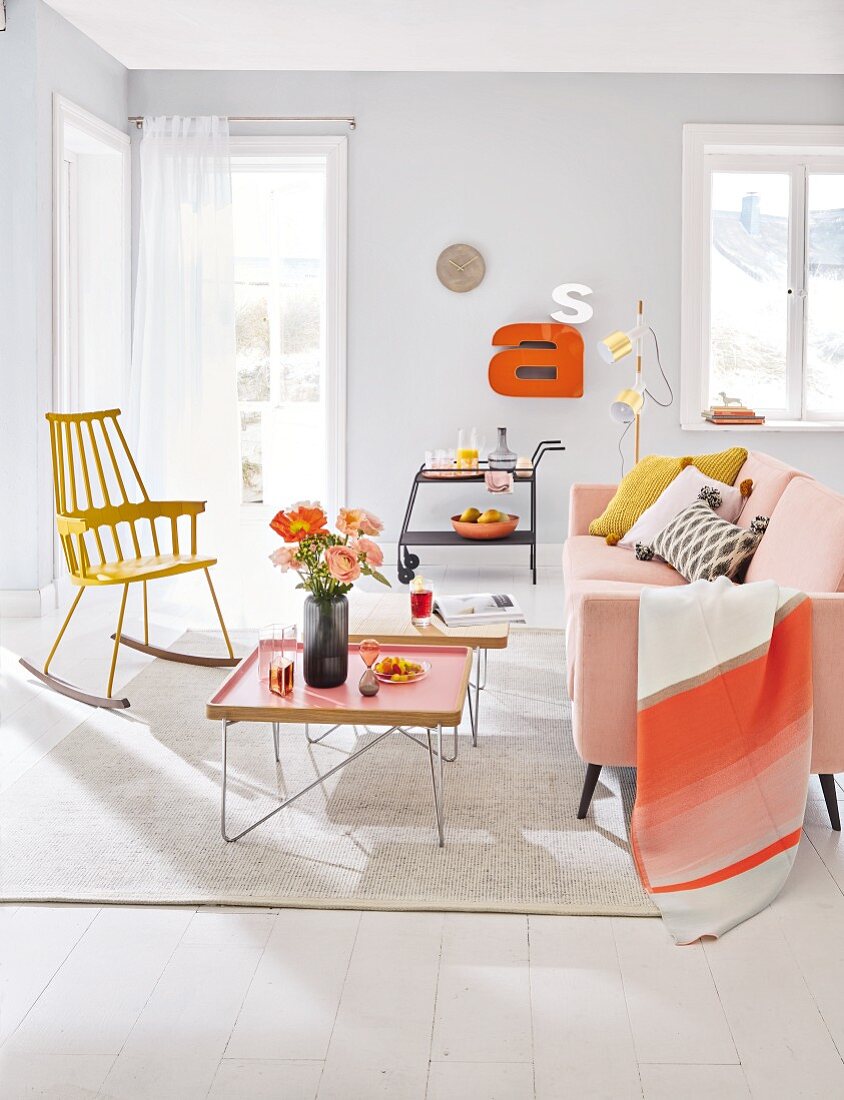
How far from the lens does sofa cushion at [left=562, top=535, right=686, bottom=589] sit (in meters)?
3.98

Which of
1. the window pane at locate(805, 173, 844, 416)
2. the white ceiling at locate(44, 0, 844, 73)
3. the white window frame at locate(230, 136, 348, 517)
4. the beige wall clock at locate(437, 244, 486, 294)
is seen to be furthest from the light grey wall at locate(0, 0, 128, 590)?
the window pane at locate(805, 173, 844, 416)

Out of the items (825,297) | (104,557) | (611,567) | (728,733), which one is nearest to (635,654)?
(728,733)

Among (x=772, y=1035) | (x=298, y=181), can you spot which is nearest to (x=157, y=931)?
(x=772, y=1035)

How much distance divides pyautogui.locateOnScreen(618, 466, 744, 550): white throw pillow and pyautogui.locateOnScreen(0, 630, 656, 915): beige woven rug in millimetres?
924

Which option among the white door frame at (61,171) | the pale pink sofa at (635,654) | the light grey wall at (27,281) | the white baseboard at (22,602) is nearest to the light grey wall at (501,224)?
the white door frame at (61,171)

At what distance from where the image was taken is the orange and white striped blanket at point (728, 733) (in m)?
2.64

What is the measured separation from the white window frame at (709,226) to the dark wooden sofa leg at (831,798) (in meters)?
3.70

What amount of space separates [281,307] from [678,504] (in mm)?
4266

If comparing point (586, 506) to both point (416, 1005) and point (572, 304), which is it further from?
point (416, 1005)

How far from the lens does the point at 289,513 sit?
2.90 m

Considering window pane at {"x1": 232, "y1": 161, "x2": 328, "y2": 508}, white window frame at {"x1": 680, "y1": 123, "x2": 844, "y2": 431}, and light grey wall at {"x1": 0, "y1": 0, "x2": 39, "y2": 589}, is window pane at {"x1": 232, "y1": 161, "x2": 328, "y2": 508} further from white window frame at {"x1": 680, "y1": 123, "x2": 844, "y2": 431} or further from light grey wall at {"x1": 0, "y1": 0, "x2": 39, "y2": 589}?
light grey wall at {"x1": 0, "y1": 0, "x2": 39, "y2": 589}

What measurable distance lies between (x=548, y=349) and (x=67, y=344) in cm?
249

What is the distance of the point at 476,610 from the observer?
367 cm

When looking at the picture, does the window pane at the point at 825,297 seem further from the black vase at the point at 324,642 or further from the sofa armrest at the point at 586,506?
the black vase at the point at 324,642
